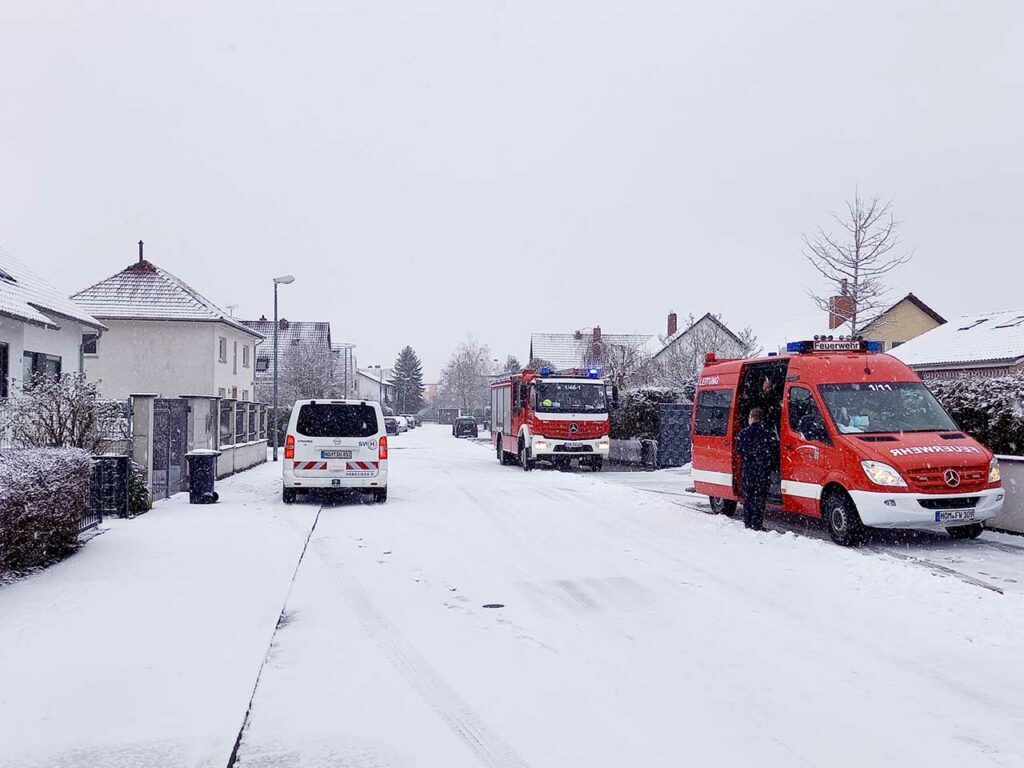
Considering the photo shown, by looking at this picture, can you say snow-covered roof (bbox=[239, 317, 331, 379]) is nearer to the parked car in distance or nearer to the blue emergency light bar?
the parked car in distance

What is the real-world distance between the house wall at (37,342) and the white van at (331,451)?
19.3ft

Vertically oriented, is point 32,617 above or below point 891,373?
below

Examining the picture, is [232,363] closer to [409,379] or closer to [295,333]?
[295,333]

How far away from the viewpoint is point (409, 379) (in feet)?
440

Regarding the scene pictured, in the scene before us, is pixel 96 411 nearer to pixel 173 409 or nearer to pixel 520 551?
pixel 173 409

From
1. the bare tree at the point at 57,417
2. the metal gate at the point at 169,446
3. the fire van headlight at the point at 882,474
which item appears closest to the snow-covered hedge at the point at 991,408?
the fire van headlight at the point at 882,474

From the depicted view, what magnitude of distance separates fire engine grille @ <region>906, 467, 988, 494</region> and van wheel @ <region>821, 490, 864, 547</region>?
758mm

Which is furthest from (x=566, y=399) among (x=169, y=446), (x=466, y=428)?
(x=466, y=428)

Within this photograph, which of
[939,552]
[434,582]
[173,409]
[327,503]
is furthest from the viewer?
[173,409]

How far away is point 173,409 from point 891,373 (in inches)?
534

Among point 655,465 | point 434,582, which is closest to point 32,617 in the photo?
point 434,582

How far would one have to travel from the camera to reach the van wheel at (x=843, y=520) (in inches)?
396

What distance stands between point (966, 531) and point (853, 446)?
2029 millimetres

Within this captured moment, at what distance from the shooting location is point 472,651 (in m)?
5.90
